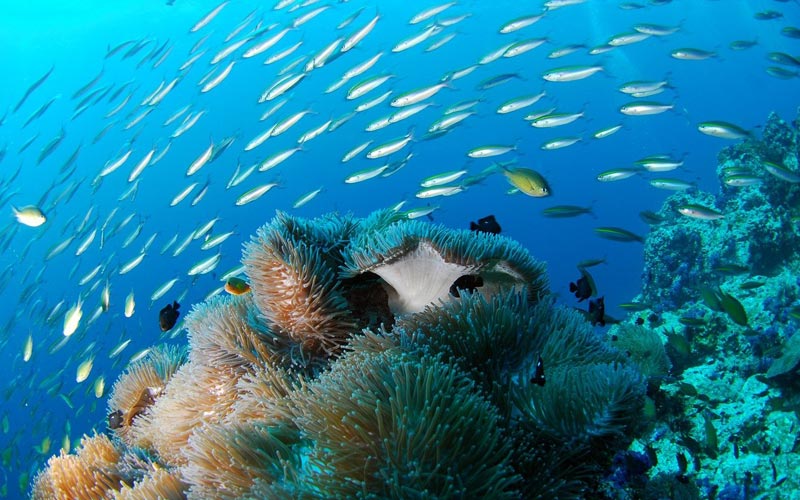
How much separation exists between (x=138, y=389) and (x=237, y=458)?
2858mm

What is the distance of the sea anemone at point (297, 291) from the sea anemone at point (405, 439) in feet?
3.34

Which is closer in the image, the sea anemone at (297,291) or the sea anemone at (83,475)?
the sea anemone at (297,291)

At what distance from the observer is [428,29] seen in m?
10.5

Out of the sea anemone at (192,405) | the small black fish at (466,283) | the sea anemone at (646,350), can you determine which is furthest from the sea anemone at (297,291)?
the sea anemone at (646,350)

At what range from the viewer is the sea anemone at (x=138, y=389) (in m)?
4.40

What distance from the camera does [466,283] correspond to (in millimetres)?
3209

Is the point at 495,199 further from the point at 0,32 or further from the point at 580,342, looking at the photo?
the point at 580,342

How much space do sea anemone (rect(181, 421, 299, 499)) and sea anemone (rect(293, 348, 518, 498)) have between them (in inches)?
11.2

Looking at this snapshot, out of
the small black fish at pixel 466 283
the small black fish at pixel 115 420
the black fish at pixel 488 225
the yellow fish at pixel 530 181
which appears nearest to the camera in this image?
the small black fish at pixel 466 283

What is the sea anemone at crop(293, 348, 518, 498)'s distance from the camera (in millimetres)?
1769

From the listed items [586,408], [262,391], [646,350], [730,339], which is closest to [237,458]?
[262,391]

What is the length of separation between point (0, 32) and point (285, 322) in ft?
233

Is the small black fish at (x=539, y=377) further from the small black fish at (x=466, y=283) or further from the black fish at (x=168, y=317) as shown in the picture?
the black fish at (x=168, y=317)

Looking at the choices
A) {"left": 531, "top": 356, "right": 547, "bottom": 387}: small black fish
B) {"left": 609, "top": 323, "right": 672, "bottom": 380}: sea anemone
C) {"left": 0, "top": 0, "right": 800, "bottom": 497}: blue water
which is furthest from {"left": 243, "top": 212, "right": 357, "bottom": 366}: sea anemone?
{"left": 0, "top": 0, "right": 800, "bottom": 497}: blue water
